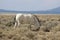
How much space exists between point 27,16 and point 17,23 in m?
1.26

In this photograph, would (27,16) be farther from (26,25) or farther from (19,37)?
(19,37)

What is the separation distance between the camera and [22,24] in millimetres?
23078

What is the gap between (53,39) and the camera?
1436cm

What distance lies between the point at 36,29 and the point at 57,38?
774 cm

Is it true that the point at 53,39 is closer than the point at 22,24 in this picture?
Yes

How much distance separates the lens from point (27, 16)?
22812 mm

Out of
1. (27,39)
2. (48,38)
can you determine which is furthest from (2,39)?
(48,38)

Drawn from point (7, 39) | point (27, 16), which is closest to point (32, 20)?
point (27, 16)

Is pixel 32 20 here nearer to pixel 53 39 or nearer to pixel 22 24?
pixel 22 24

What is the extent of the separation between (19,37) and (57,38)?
245cm

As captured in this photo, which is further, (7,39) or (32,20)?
(32,20)

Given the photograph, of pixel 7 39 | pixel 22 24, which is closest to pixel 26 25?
pixel 22 24

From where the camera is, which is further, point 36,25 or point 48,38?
point 36,25

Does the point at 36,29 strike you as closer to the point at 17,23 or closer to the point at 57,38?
the point at 17,23
